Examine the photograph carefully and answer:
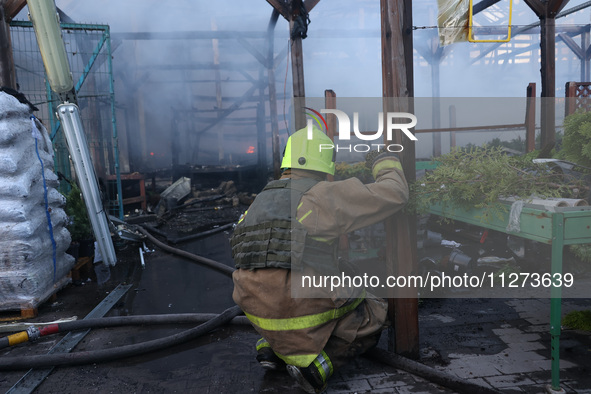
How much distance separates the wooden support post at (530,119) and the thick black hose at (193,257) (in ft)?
16.5

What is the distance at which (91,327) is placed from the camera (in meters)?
4.02

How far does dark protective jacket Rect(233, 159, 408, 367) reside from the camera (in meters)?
2.71

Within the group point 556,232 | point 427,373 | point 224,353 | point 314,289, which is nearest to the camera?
point 556,232

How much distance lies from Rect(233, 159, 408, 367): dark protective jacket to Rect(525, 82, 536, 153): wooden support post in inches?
197

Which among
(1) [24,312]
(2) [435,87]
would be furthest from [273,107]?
(1) [24,312]

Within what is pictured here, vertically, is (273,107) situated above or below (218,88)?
below

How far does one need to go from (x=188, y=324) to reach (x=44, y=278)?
1.85 m

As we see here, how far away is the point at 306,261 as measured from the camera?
274 centimetres

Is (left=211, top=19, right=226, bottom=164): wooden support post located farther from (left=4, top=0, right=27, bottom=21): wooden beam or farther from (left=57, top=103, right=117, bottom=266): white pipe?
(left=57, top=103, right=117, bottom=266): white pipe

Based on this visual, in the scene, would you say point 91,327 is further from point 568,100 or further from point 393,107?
point 568,100

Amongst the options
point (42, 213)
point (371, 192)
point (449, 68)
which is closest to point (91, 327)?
point (42, 213)

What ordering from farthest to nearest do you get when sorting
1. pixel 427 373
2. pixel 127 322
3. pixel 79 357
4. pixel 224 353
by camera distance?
1. pixel 127 322
2. pixel 224 353
3. pixel 79 357
4. pixel 427 373

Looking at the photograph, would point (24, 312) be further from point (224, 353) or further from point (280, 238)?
point (280, 238)

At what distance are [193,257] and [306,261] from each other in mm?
4201
